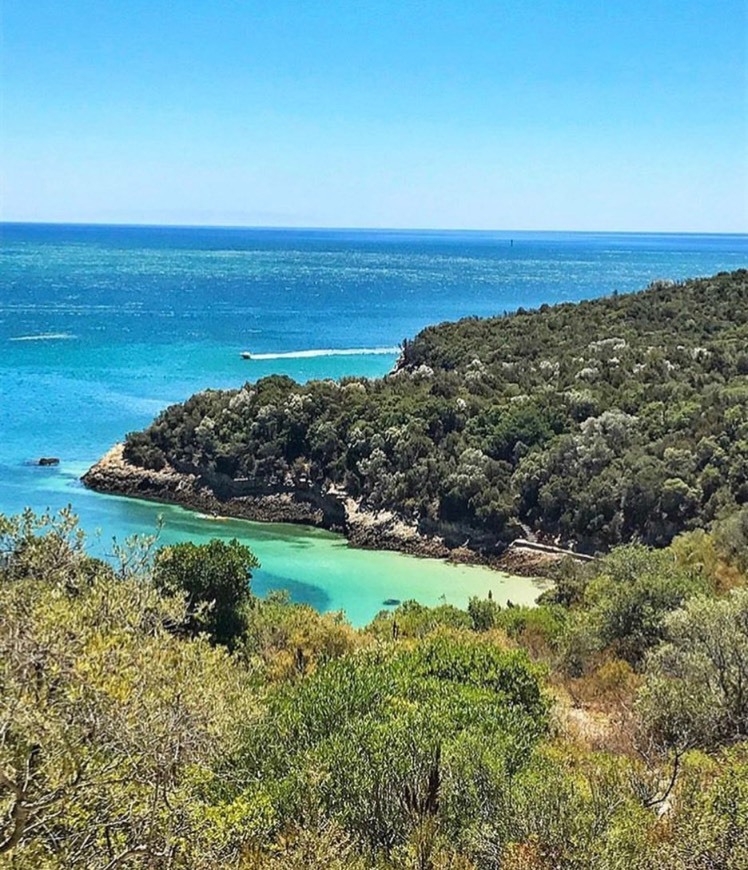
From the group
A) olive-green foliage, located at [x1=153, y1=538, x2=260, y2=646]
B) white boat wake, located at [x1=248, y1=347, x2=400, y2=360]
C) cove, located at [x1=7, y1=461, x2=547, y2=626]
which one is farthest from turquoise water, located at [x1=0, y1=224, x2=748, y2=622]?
olive-green foliage, located at [x1=153, y1=538, x2=260, y2=646]

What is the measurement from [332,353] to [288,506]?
4214cm

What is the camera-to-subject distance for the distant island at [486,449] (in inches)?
1403

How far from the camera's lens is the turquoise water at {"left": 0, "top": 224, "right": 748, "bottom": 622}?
35812mm

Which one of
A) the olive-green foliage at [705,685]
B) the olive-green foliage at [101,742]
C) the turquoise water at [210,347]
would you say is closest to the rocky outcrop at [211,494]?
the turquoise water at [210,347]

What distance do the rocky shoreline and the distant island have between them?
84 millimetres

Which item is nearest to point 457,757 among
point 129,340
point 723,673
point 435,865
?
point 435,865

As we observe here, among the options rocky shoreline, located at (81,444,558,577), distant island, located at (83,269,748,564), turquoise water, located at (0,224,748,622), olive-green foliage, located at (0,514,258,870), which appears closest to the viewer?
olive-green foliage, located at (0,514,258,870)

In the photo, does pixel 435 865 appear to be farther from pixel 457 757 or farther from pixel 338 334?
pixel 338 334

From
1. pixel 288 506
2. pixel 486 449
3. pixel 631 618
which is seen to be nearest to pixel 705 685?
pixel 631 618

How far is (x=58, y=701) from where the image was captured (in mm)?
8438

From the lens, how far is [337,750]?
10.7 metres

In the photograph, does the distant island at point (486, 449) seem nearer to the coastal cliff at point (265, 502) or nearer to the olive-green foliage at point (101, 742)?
the coastal cliff at point (265, 502)

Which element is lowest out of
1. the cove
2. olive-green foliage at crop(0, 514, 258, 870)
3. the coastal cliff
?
the cove

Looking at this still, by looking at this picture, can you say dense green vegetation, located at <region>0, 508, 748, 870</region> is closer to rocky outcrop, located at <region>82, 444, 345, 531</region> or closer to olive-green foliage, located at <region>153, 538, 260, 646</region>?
olive-green foliage, located at <region>153, 538, 260, 646</region>
